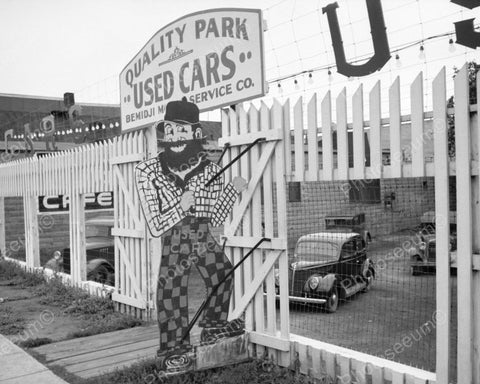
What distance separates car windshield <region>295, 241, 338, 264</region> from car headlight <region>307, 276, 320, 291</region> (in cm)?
60


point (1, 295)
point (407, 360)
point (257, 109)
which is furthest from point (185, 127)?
point (1, 295)

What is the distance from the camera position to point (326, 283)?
7.82 meters

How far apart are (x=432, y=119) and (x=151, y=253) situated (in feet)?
14.3

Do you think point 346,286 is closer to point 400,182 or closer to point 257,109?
point 400,182

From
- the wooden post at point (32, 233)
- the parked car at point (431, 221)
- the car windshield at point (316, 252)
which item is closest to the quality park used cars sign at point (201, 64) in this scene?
the parked car at point (431, 221)

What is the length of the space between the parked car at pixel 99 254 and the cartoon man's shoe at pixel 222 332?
5467 mm

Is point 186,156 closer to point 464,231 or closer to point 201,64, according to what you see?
point 201,64

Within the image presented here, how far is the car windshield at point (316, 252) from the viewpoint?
27.6 ft

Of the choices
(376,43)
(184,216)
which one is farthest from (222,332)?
(376,43)

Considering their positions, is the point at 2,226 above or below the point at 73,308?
above

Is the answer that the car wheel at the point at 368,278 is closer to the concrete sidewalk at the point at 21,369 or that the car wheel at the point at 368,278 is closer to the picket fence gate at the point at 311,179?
the picket fence gate at the point at 311,179

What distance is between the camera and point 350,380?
167 inches

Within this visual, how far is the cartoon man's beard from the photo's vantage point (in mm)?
4754

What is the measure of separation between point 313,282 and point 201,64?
383cm
